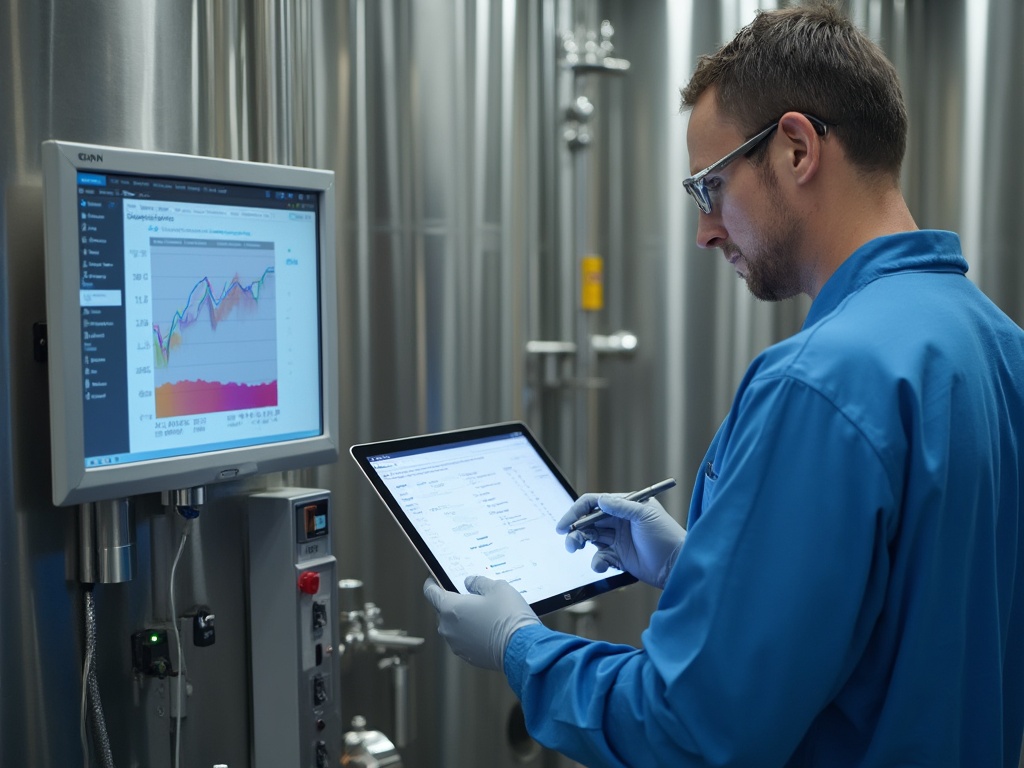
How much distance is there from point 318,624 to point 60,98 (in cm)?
86

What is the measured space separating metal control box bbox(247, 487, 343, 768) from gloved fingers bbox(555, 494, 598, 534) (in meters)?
0.42

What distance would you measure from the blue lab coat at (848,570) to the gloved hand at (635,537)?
39cm

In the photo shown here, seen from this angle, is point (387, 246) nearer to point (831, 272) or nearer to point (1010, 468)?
point (831, 272)

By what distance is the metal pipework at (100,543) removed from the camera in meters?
1.38

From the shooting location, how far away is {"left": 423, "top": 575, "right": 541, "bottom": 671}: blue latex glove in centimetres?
121

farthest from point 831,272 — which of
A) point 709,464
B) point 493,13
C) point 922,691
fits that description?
point 493,13

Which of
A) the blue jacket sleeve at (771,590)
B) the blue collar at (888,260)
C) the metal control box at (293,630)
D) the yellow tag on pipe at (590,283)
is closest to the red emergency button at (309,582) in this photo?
the metal control box at (293,630)

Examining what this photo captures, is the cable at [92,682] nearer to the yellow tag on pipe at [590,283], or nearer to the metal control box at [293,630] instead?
the metal control box at [293,630]

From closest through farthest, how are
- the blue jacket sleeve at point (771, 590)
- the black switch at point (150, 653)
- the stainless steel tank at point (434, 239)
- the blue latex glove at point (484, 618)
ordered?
the blue jacket sleeve at point (771, 590)
the blue latex glove at point (484, 618)
the stainless steel tank at point (434, 239)
the black switch at point (150, 653)

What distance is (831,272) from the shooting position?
1113 mm

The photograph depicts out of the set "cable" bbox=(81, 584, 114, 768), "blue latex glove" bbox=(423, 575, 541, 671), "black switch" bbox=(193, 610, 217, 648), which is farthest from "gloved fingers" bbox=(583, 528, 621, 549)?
"cable" bbox=(81, 584, 114, 768)

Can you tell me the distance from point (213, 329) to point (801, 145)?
2.71 feet

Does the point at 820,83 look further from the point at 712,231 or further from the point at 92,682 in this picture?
the point at 92,682

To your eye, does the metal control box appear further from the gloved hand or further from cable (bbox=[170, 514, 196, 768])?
the gloved hand
